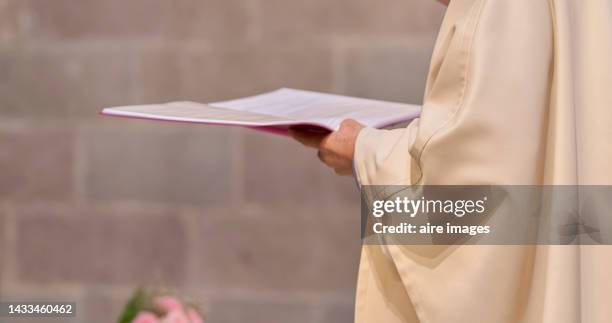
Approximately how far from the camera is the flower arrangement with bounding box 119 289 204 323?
1.11 m

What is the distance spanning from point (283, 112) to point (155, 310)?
2.21 ft

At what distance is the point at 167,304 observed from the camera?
1.11 metres

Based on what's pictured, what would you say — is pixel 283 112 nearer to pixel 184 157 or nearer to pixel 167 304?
pixel 167 304

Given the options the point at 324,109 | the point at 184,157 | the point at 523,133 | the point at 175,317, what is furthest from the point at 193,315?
the point at 184,157

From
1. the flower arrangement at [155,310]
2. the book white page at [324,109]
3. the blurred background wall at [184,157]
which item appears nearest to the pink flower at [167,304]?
the flower arrangement at [155,310]

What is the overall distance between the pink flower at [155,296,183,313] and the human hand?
1.84 ft

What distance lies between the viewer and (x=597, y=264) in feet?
4.44

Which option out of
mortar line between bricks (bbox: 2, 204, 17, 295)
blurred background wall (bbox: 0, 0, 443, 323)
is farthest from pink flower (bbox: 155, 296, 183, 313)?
mortar line between bricks (bbox: 2, 204, 17, 295)

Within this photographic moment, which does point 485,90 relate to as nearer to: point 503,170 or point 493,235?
point 503,170

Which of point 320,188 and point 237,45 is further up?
point 237,45

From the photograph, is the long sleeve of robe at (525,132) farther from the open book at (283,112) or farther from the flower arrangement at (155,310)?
the flower arrangement at (155,310)

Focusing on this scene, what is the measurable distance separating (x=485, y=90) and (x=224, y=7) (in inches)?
62.5

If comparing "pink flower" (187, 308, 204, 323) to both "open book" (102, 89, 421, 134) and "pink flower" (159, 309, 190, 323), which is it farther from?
"open book" (102, 89, 421, 134)

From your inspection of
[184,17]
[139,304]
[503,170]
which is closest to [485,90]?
[503,170]
